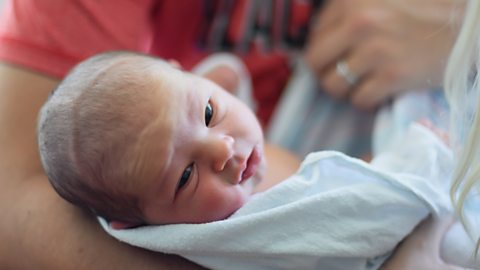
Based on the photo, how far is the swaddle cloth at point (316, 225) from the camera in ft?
2.25

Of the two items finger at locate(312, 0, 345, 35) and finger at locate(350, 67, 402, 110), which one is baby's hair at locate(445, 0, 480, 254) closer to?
finger at locate(350, 67, 402, 110)

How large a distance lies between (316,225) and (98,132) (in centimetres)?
27

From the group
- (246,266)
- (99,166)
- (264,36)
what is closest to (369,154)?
(264,36)

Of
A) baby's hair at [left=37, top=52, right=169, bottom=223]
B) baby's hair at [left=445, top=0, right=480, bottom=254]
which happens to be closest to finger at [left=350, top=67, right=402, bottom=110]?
baby's hair at [left=445, top=0, right=480, bottom=254]

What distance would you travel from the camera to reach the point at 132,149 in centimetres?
67

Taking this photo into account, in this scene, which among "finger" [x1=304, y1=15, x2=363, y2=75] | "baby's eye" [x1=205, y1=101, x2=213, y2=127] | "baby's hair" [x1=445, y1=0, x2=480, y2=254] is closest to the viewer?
"baby's hair" [x1=445, y1=0, x2=480, y2=254]

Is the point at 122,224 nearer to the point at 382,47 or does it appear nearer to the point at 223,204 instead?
the point at 223,204

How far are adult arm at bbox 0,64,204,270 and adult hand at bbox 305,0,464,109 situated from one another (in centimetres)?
45

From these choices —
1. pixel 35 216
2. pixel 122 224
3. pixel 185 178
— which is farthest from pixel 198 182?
pixel 35 216

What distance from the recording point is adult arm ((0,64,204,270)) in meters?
0.75

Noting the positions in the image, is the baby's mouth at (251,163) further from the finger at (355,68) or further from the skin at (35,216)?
the finger at (355,68)

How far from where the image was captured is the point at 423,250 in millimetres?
729

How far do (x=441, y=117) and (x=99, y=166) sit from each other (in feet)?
1.73

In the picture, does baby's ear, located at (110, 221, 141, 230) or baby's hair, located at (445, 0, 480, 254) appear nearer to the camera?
baby's hair, located at (445, 0, 480, 254)
